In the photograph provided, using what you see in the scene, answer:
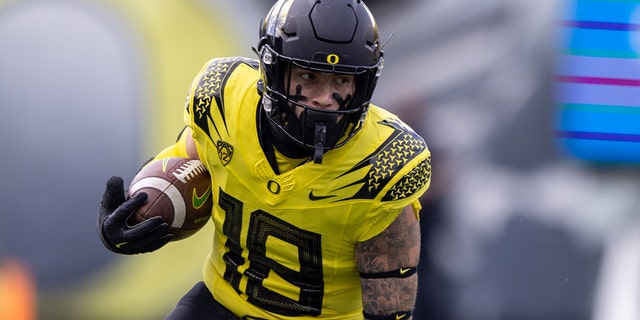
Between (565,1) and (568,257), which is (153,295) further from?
(565,1)

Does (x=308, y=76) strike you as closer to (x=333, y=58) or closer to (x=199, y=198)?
(x=333, y=58)

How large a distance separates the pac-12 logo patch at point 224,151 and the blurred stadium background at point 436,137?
1786 mm

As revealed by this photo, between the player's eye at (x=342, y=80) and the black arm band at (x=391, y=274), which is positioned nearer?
the player's eye at (x=342, y=80)

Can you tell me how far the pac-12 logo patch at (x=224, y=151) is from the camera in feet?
9.14

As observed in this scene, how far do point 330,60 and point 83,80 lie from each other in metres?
2.33

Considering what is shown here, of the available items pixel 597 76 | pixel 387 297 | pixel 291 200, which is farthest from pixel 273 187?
pixel 597 76

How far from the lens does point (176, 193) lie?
2.89 metres

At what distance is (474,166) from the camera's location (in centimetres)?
456

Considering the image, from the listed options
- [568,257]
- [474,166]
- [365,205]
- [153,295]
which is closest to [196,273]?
[153,295]

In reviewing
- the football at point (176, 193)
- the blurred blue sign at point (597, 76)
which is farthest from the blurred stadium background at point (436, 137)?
the football at point (176, 193)

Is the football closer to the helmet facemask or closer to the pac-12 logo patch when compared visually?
the pac-12 logo patch

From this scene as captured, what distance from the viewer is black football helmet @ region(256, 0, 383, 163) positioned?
2.58 meters

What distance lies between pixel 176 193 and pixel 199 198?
0.09 m

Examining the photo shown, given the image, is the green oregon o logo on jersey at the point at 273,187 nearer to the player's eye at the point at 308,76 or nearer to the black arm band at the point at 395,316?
the player's eye at the point at 308,76
